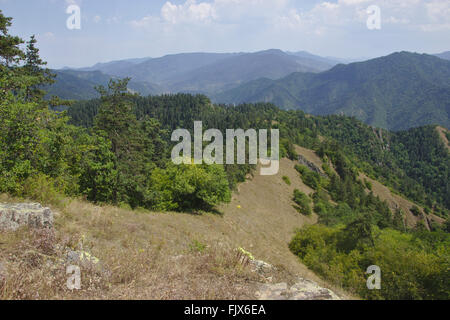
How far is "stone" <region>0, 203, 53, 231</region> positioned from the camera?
7014mm

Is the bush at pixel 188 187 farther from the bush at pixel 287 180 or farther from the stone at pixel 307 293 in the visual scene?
the bush at pixel 287 180

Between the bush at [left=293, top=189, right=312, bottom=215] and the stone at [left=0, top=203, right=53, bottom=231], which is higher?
the stone at [left=0, top=203, right=53, bottom=231]

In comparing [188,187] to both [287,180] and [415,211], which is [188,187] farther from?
[415,211]

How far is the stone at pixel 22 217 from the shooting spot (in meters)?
7.01

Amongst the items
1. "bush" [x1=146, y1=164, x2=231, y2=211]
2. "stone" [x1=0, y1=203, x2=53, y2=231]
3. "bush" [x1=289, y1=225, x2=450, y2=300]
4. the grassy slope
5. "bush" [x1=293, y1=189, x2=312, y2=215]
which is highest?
"stone" [x1=0, y1=203, x2=53, y2=231]

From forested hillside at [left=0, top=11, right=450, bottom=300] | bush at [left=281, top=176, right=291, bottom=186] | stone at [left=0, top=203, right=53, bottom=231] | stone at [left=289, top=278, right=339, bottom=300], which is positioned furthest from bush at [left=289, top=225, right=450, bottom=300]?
bush at [left=281, top=176, right=291, bottom=186]

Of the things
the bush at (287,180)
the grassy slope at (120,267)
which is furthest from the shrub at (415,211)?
the grassy slope at (120,267)

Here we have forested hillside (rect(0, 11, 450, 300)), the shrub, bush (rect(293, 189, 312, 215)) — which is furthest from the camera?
the shrub

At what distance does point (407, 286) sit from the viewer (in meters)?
17.4

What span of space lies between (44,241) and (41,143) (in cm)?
922

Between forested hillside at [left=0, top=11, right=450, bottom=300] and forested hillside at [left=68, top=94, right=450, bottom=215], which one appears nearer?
forested hillside at [left=0, top=11, right=450, bottom=300]

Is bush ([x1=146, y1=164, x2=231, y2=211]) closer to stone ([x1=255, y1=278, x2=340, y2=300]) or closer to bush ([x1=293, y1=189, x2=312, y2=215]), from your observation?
stone ([x1=255, y1=278, x2=340, y2=300])

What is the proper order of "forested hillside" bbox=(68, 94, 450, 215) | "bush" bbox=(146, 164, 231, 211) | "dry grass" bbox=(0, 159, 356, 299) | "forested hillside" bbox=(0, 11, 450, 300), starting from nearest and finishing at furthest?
1. "dry grass" bbox=(0, 159, 356, 299)
2. "forested hillside" bbox=(0, 11, 450, 300)
3. "bush" bbox=(146, 164, 231, 211)
4. "forested hillside" bbox=(68, 94, 450, 215)
